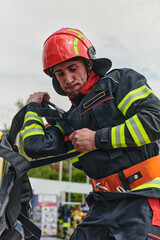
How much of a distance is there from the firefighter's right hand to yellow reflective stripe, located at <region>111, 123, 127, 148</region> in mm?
871

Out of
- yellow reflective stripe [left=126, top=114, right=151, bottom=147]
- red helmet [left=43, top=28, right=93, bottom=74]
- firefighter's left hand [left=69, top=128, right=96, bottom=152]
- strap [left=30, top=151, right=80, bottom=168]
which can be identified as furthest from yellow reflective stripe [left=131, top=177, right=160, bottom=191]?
red helmet [left=43, top=28, right=93, bottom=74]

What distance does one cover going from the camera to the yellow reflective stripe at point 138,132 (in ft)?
7.58

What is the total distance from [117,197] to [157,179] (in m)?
0.29

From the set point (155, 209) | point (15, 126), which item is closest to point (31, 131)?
point (15, 126)

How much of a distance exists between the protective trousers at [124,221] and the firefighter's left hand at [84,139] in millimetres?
396

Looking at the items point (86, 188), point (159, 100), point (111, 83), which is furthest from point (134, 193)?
→ point (86, 188)

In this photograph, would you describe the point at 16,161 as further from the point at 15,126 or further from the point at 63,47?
the point at 63,47

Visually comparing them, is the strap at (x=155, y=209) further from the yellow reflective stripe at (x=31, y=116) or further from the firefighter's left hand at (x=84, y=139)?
the yellow reflective stripe at (x=31, y=116)

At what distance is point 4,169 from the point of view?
2172 millimetres

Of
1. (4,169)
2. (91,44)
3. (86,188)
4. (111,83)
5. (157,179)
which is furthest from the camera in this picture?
(86,188)

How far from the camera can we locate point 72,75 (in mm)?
2797

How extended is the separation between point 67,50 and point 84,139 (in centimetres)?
75

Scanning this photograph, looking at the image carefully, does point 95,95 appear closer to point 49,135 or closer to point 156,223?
point 49,135

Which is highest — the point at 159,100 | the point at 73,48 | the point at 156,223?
the point at 73,48
